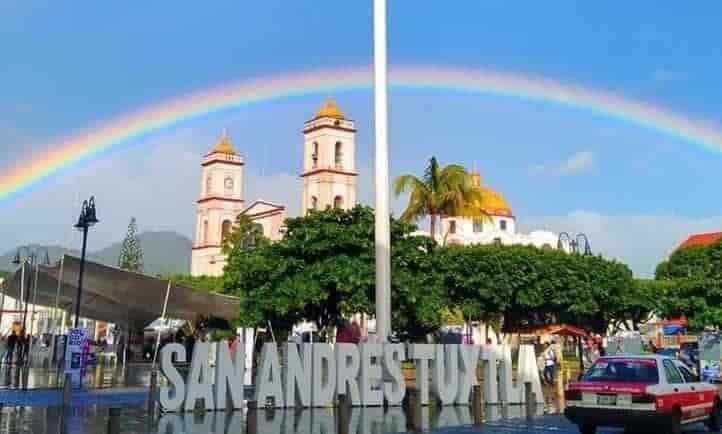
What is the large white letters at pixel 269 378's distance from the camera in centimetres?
1541

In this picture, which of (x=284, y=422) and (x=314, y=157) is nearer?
(x=284, y=422)

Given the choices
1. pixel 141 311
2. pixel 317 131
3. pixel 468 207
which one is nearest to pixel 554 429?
pixel 141 311

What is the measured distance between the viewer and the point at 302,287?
26.7m

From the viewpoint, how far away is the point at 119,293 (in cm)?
2869

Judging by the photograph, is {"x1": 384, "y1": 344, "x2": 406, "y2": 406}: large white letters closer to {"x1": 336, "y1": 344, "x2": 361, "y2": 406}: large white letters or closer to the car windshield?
{"x1": 336, "y1": 344, "x2": 361, "y2": 406}: large white letters

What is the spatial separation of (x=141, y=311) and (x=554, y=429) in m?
24.3

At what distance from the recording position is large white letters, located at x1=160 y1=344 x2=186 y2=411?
1462 cm

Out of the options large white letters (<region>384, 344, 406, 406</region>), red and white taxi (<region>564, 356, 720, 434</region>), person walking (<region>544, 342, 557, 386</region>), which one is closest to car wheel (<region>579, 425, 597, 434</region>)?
red and white taxi (<region>564, 356, 720, 434</region>)

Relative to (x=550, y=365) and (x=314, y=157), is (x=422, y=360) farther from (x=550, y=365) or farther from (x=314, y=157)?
(x=314, y=157)

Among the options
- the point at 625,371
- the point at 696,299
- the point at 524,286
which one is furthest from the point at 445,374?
the point at 696,299

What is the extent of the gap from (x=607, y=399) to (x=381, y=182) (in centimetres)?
885

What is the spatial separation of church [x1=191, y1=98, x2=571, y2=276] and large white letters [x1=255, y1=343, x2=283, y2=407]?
6557cm

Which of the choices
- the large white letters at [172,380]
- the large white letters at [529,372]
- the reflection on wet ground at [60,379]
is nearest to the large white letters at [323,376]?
the large white letters at [172,380]

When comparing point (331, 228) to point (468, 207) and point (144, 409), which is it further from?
point (468, 207)
